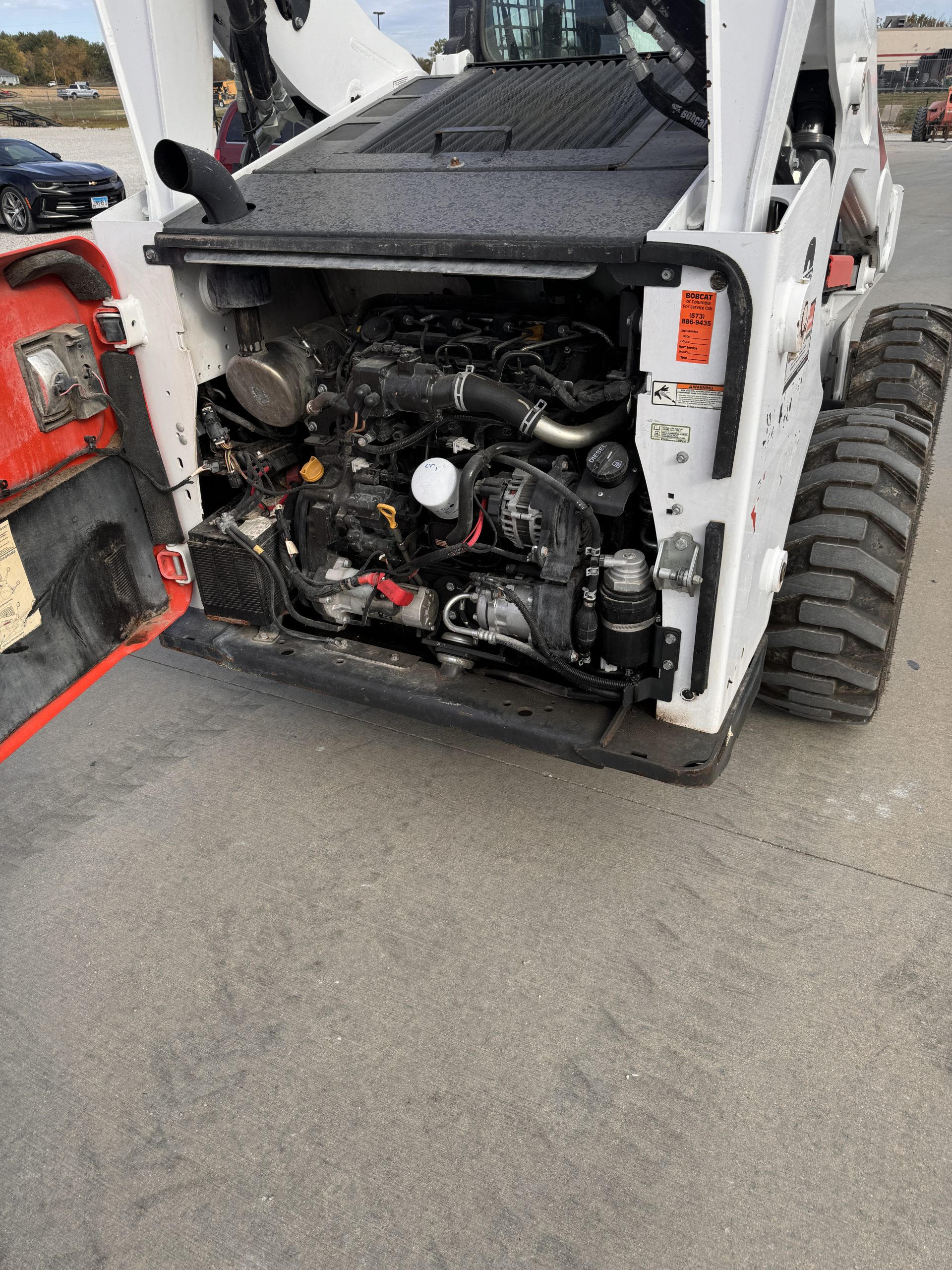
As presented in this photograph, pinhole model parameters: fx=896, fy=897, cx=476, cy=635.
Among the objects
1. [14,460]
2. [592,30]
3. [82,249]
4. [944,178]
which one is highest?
[592,30]

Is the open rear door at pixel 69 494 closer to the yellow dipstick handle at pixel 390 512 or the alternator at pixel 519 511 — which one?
the yellow dipstick handle at pixel 390 512

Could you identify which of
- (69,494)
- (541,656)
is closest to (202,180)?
(69,494)

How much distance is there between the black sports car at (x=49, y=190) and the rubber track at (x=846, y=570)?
563 inches

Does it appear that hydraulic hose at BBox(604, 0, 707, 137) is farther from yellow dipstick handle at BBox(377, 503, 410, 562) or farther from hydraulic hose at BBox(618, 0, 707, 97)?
yellow dipstick handle at BBox(377, 503, 410, 562)

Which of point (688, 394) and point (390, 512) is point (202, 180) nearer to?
point (390, 512)

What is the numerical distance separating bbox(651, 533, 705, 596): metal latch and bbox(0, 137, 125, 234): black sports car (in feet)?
48.3

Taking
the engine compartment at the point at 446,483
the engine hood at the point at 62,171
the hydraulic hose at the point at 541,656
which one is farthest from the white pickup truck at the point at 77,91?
the hydraulic hose at the point at 541,656

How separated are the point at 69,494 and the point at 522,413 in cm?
148

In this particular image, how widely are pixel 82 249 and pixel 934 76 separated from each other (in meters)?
55.3

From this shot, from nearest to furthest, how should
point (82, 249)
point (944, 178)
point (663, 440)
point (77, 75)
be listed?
point (663, 440)
point (82, 249)
point (944, 178)
point (77, 75)

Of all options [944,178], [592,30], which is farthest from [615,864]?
[944,178]

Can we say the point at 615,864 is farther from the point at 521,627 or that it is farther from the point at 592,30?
the point at 592,30

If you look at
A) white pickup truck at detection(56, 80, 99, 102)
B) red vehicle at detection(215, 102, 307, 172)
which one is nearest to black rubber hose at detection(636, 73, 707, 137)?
red vehicle at detection(215, 102, 307, 172)

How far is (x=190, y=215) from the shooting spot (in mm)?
2941
